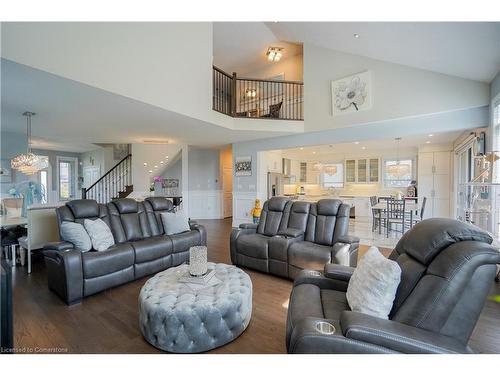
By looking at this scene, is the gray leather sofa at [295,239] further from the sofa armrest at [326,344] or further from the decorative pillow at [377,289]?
the sofa armrest at [326,344]

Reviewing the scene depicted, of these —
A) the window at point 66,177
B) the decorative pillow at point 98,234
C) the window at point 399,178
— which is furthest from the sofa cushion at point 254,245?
the window at point 66,177

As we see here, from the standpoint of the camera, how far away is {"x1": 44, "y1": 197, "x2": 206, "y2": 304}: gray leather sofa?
2.71 metres

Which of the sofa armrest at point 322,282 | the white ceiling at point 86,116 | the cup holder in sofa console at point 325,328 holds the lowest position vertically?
the sofa armrest at point 322,282

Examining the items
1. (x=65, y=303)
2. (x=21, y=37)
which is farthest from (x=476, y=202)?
(x=21, y=37)

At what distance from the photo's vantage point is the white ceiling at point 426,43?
3.06 m

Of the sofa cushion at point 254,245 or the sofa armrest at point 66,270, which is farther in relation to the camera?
the sofa cushion at point 254,245

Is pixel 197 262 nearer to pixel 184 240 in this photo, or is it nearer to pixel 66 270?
pixel 66 270

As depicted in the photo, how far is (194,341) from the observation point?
1887 mm

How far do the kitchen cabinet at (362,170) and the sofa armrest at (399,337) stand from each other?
8463mm

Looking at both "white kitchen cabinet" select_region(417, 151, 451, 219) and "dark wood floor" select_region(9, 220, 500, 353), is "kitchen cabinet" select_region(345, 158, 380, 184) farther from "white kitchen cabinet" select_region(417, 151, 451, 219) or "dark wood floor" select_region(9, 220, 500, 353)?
"dark wood floor" select_region(9, 220, 500, 353)

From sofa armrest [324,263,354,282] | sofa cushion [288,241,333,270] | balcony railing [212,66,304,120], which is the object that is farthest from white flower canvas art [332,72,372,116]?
sofa armrest [324,263,354,282]

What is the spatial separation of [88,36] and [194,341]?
3747 millimetres

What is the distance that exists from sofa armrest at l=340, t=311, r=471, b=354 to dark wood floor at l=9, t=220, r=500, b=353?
0.95 meters

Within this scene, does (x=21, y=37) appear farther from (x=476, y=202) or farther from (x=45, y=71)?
(x=476, y=202)
